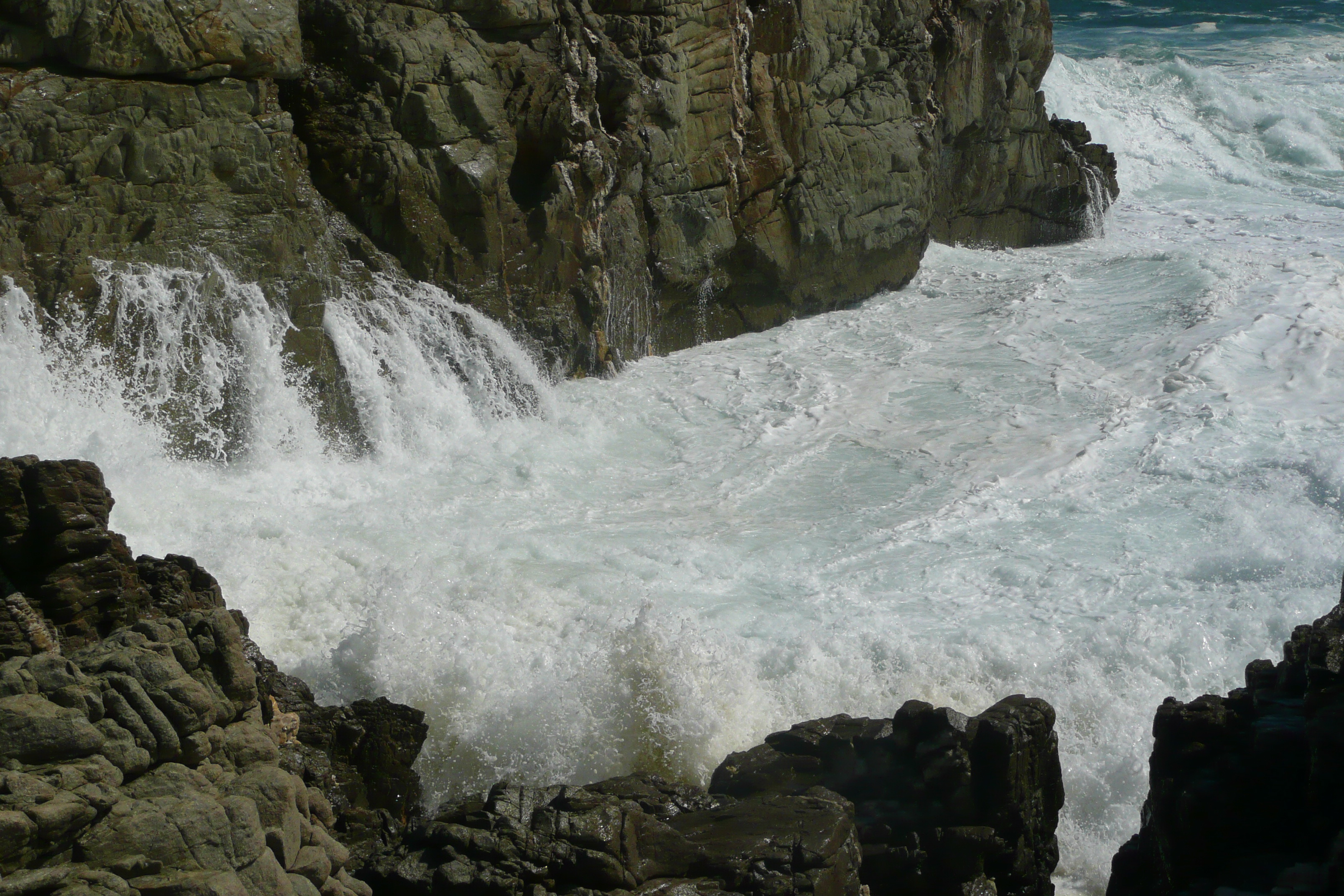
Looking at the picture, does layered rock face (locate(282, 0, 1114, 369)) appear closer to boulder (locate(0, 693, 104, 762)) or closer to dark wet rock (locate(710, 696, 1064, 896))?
dark wet rock (locate(710, 696, 1064, 896))

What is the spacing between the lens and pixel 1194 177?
67.3 ft

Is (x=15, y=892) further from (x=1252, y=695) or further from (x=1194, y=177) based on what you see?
(x=1194, y=177)

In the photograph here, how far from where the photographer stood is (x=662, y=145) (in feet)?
37.8

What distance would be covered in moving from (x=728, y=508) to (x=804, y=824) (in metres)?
4.09

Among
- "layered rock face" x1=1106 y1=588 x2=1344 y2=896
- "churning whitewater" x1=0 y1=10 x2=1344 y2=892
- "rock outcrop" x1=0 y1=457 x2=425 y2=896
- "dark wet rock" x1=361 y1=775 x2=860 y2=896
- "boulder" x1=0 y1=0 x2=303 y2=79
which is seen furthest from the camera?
"boulder" x1=0 y1=0 x2=303 y2=79

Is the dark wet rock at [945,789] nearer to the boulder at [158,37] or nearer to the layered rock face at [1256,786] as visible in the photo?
the layered rock face at [1256,786]

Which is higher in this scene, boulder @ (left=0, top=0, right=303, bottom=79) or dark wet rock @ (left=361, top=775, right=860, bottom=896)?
boulder @ (left=0, top=0, right=303, bottom=79)

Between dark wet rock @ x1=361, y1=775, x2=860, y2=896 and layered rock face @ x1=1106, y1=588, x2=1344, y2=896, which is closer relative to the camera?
layered rock face @ x1=1106, y1=588, x2=1344, y2=896

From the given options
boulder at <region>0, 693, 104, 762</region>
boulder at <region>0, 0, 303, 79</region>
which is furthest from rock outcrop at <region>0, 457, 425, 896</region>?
boulder at <region>0, 0, 303, 79</region>

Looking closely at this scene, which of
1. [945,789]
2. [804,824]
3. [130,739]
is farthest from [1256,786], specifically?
[130,739]

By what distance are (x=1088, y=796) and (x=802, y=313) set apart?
27.4 feet

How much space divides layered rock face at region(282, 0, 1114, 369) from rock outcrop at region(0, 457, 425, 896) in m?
4.80

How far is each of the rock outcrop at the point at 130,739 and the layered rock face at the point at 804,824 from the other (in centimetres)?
50

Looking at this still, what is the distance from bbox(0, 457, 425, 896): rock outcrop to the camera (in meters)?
3.54
